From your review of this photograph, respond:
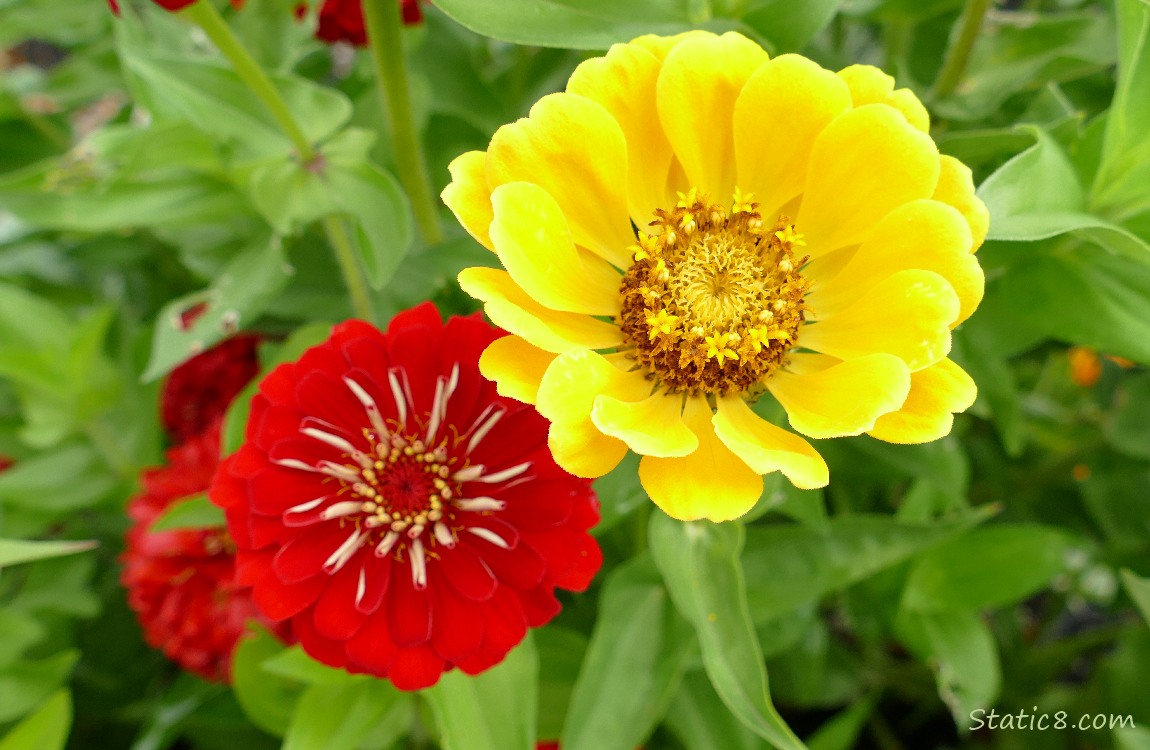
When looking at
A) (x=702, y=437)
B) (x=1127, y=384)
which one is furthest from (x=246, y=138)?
(x=1127, y=384)

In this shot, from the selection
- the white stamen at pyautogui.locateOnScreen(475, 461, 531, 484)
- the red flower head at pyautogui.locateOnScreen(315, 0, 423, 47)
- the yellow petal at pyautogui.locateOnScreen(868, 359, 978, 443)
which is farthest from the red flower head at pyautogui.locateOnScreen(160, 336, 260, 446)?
the yellow petal at pyautogui.locateOnScreen(868, 359, 978, 443)

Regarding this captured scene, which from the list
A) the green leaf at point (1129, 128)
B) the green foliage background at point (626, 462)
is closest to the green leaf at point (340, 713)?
the green foliage background at point (626, 462)

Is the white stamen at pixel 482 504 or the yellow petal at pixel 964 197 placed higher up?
the yellow petal at pixel 964 197

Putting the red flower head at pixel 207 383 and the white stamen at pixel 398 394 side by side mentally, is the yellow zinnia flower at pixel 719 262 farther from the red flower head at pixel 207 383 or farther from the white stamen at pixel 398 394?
the red flower head at pixel 207 383

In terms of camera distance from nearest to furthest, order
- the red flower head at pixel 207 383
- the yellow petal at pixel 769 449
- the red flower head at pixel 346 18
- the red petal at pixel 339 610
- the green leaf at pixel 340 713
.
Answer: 1. the yellow petal at pixel 769 449
2. the red petal at pixel 339 610
3. the green leaf at pixel 340 713
4. the red flower head at pixel 346 18
5. the red flower head at pixel 207 383

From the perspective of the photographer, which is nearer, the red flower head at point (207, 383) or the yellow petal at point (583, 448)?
the yellow petal at point (583, 448)

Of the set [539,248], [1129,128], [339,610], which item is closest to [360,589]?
[339,610]

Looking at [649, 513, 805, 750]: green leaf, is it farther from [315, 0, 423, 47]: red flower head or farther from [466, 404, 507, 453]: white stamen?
[315, 0, 423, 47]: red flower head
